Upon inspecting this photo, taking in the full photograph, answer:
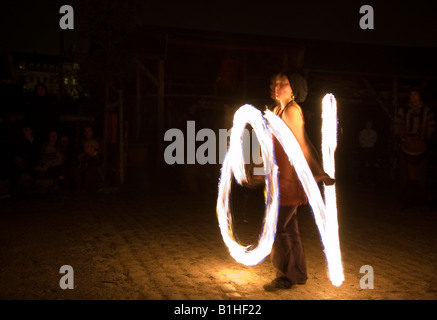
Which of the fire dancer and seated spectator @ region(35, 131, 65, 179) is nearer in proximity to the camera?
the fire dancer

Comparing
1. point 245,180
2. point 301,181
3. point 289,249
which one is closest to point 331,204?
point 301,181

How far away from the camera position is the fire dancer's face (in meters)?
4.93

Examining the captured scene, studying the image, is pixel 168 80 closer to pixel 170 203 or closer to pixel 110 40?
pixel 110 40

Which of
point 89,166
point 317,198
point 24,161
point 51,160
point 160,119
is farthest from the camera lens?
point 160,119

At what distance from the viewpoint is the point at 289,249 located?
495 cm

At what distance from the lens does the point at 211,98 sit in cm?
1714

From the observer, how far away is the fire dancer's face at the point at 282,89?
4934 mm

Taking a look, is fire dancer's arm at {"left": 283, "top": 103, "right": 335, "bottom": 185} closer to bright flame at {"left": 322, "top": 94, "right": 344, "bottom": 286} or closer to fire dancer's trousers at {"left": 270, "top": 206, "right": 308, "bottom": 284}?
bright flame at {"left": 322, "top": 94, "right": 344, "bottom": 286}

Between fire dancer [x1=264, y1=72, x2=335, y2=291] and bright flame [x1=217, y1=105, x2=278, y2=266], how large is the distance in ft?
0.37

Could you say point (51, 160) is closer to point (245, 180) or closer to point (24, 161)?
point (24, 161)

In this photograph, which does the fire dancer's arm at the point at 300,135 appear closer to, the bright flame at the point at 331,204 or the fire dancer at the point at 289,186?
the fire dancer at the point at 289,186

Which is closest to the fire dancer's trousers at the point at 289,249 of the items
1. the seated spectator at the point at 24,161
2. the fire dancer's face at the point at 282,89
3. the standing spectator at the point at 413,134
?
the fire dancer's face at the point at 282,89

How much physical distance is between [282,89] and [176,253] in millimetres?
2786

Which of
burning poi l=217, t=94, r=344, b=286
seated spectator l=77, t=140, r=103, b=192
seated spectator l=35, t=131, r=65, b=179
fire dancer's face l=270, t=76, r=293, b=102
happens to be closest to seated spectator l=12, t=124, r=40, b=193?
seated spectator l=35, t=131, r=65, b=179
